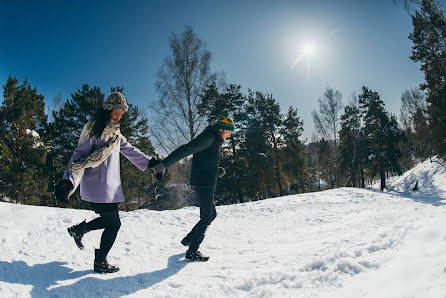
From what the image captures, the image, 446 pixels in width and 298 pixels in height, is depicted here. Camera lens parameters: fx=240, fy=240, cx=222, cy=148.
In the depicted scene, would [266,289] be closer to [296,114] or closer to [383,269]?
[383,269]

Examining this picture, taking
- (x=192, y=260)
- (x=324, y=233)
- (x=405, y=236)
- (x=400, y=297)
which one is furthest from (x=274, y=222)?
(x=400, y=297)

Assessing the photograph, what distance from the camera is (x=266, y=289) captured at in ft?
6.72

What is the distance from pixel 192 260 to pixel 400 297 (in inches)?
90.7

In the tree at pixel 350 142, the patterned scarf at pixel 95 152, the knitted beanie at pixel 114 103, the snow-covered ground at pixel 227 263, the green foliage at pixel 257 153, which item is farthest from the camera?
the tree at pixel 350 142

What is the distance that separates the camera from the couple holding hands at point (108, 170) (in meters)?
2.55

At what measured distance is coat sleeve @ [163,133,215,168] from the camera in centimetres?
299

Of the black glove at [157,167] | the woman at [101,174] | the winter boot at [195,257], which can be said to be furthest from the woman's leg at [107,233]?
the winter boot at [195,257]

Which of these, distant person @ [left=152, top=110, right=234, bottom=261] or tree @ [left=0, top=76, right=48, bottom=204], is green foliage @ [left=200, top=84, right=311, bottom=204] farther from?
distant person @ [left=152, top=110, right=234, bottom=261]

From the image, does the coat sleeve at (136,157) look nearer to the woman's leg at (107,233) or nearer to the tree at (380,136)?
the woman's leg at (107,233)

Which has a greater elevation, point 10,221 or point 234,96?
point 234,96

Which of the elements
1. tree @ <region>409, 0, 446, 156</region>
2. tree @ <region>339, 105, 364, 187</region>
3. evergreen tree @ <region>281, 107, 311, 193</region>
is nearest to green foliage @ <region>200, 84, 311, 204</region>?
evergreen tree @ <region>281, 107, 311, 193</region>

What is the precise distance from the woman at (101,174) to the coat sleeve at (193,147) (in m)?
0.65

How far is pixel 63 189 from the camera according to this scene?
2.39 metres

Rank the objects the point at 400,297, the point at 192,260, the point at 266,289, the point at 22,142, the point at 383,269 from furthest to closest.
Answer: the point at 22,142 < the point at 192,260 < the point at 266,289 < the point at 383,269 < the point at 400,297
